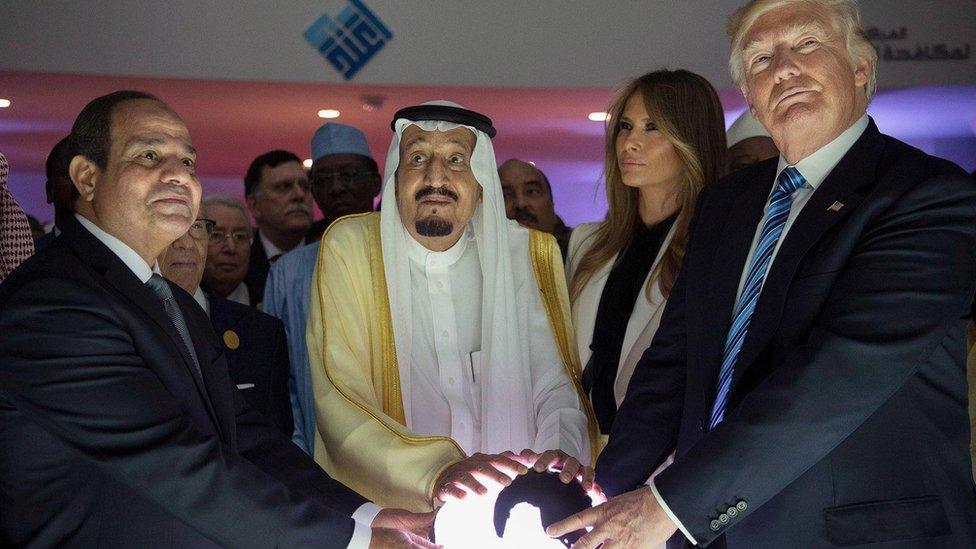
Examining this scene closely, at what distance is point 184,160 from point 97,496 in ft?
3.04

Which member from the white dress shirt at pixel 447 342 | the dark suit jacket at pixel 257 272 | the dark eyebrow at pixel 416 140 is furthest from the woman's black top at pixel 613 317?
the dark suit jacket at pixel 257 272

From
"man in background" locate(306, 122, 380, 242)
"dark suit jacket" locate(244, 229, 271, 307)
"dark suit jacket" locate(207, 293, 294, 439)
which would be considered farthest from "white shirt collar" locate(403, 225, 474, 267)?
"dark suit jacket" locate(244, 229, 271, 307)

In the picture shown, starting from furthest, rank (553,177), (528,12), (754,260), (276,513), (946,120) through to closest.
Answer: (553,177) → (946,120) → (528,12) → (754,260) → (276,513)

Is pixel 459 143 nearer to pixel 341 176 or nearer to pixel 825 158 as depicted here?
pixel 825 158

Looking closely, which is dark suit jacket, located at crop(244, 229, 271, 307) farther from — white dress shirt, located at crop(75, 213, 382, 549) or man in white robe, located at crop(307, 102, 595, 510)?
white dress shirt, located at crop(75, 213, 382, 549)

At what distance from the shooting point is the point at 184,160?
112 inches

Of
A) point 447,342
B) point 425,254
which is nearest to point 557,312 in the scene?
point 447,342

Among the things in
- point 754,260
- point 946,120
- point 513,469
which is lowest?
point 513,469

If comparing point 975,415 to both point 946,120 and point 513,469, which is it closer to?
point 513,469

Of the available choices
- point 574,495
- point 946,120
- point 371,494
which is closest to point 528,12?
point 946,120

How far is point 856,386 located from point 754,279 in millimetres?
404

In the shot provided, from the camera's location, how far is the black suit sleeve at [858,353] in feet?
7.60

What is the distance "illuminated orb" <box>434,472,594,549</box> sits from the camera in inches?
97.0

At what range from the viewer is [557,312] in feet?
12.3
